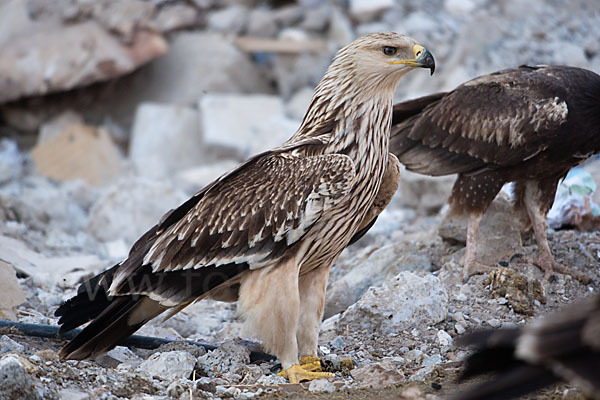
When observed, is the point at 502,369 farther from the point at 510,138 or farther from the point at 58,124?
the point at 58,124

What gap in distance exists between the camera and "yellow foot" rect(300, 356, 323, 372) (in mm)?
4605

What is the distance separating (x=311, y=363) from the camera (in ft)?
15.4

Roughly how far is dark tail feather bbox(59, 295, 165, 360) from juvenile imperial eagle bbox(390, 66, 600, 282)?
7.96 ft

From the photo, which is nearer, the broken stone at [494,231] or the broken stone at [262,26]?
the broken stone at [494,231]

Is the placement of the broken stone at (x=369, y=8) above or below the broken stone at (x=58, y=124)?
above

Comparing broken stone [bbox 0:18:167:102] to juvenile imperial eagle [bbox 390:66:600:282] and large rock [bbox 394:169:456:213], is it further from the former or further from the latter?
juvenile imperial eagle [bbox 390:66:600:282]

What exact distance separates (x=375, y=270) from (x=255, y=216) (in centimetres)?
194

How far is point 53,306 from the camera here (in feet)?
18.6

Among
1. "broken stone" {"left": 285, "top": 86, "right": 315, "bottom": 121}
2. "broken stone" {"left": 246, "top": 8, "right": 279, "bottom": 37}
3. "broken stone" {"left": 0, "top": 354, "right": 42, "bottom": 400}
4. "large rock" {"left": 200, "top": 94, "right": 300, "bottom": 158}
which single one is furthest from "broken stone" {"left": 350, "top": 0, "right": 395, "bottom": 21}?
"broken stone" {"left": 0, "top": 354, "right": 42, "bottom": 400}

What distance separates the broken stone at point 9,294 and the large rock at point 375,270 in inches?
84.3

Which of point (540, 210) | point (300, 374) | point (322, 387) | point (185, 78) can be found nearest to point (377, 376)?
point (322, 387)

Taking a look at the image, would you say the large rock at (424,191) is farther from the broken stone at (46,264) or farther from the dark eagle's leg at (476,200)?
the broken stone at (46,264)

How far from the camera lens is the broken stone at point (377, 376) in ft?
14.0

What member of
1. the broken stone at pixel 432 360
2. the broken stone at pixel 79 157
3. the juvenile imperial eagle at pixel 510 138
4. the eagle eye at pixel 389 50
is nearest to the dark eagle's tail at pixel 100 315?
the broken stone at pixel 432 360
